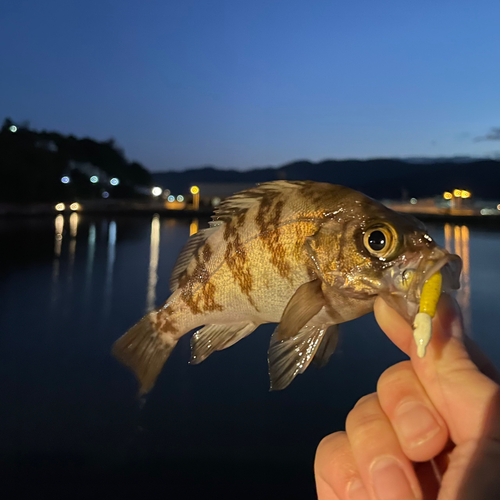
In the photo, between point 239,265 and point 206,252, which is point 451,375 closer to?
point 239,265

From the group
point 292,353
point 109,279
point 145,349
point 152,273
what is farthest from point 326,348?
point 152,273

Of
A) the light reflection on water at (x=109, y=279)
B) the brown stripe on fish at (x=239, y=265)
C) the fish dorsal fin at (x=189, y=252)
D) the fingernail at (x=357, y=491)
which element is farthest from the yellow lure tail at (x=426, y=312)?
the light reflection on water at (x=109, y=279)

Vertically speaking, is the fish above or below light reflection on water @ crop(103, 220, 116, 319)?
above

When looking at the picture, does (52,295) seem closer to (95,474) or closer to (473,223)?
(95,474)

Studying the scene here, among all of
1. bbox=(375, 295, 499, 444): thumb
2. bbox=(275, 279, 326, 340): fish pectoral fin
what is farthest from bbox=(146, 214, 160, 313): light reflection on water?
bbox=(375, 295, 499, 444): thumb

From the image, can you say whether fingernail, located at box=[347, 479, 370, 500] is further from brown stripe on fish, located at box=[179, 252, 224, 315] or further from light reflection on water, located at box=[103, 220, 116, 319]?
light reflection on water, located at box=[103, 220, 116, 319]

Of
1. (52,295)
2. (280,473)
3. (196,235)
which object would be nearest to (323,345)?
(196,235)

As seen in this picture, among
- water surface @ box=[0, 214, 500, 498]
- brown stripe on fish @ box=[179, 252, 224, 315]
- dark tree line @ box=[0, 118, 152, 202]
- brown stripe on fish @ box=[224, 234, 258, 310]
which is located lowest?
water surface @ box=[0, 214, 500, 498]
